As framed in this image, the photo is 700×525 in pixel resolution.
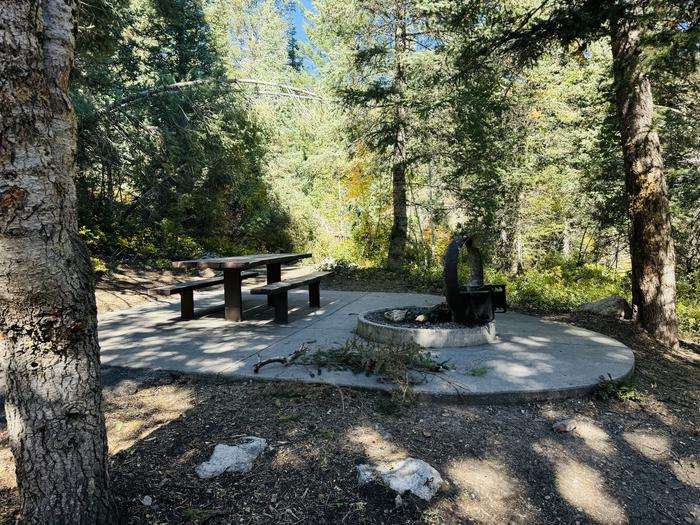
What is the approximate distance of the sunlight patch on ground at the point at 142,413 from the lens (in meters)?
2.68

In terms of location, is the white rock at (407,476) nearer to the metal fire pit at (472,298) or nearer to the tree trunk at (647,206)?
the metal fire pit at (472,298)

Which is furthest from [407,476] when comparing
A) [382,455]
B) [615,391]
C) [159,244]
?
[159,244]

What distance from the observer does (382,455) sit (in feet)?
8.16

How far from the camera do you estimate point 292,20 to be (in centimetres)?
2922

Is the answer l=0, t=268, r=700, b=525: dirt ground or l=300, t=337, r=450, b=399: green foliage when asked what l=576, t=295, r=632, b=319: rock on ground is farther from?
l=300, t=337, r=450, b=399: green foliage

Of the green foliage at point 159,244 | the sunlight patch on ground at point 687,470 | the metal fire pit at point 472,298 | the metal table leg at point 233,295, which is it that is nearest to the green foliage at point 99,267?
the green foliage at point 159,244

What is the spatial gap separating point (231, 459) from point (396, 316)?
9.86 feet

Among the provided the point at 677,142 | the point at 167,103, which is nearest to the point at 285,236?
the point at 167,103

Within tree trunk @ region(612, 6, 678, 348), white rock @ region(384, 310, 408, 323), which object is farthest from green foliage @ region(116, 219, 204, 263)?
tree trunk @ region(612, 6, 678, 348)

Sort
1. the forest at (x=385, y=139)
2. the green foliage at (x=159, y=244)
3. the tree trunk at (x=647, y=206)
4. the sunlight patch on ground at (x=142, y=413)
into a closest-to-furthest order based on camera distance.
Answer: the sunlight patch on ground at (x=142, y=413) < the tree trunk at (x=647, y=206) < the forest at (x=385, y=139) < the green foliage at (x=159, y=244)

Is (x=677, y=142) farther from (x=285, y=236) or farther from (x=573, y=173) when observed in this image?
(x=285, y=236)

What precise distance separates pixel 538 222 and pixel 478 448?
12115mm

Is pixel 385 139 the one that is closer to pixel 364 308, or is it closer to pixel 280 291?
pixel 364 308

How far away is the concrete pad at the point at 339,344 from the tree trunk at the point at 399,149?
4.24m
